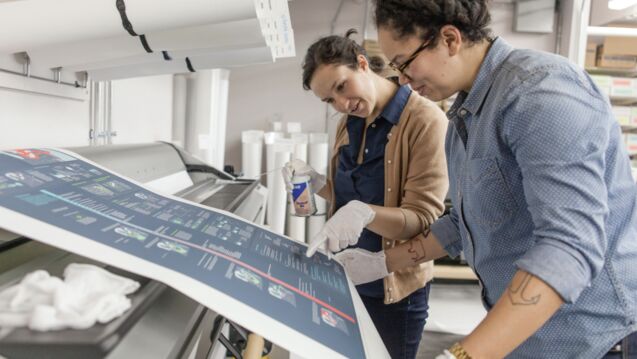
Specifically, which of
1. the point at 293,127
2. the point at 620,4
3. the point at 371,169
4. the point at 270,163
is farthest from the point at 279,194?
the point at 620,4

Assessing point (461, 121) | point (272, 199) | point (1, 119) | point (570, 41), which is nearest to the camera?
point (461, 121)

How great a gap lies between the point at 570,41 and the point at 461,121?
335cm

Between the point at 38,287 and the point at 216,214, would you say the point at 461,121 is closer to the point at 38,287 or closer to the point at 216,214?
the point at 216,214

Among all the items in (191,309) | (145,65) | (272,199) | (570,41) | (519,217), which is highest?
(570,41)

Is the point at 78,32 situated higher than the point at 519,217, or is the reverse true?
the point at 78,32

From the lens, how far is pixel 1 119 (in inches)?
44.8

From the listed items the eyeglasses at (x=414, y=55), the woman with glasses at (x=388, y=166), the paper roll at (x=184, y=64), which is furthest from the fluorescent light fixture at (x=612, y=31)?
the eyeglasses at (x=414, y=55)

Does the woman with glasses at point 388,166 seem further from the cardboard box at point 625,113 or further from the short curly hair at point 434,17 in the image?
the cardboard box at point 625,113

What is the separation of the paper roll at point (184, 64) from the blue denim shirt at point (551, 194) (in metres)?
0.83

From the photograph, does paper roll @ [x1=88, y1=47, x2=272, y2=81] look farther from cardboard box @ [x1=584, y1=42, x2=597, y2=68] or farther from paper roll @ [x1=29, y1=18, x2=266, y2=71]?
cardboard box @ [x1=584, y1=42, x2=597, y2=68]

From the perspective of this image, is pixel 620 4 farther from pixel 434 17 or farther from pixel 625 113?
pixel 434 17

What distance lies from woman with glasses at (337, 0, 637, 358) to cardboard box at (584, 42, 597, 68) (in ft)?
10.6

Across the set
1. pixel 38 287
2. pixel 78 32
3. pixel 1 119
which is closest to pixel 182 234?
pixel 38 287

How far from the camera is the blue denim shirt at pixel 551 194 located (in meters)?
0.57
